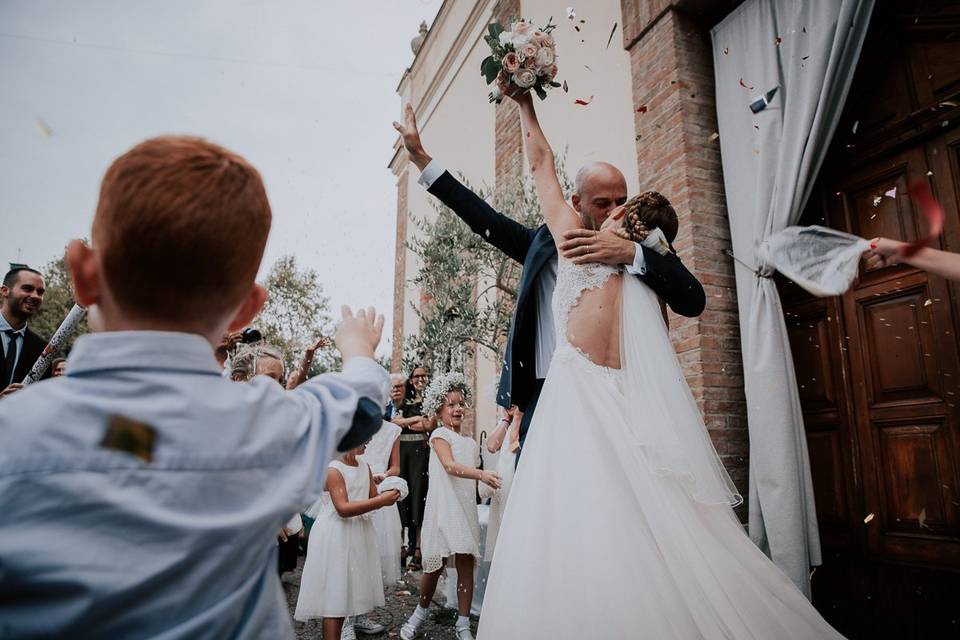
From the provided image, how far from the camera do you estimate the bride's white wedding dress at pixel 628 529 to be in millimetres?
1520

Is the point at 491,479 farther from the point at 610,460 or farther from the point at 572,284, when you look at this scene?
the point at 610,460

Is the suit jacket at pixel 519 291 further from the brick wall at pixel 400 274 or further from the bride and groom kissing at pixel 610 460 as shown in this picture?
the brick wall at pixel 400 274

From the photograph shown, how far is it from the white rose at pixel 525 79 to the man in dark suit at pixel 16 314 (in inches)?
157

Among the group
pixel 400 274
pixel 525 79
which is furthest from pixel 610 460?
pixel 400 274

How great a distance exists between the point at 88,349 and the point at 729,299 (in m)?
4.46

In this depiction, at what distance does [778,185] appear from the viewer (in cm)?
391

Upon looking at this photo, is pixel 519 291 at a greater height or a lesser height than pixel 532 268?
lesser

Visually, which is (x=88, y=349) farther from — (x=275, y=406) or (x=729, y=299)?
(x=729, y=299)

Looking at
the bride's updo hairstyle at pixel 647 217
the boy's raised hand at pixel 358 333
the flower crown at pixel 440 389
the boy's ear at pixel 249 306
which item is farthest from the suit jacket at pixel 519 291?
the flower crown at pixel 440 389

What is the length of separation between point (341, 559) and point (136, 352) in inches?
142

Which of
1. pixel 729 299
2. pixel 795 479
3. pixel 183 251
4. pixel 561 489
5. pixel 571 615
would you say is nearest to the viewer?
pixel 183 251

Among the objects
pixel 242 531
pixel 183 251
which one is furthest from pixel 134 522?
pixel 183 251

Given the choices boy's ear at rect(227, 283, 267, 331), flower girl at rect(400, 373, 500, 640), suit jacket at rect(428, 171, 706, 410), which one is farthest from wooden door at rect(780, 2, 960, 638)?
boy's ear at rect(227, 283, 267, 331)

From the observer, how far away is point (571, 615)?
1500 mm
